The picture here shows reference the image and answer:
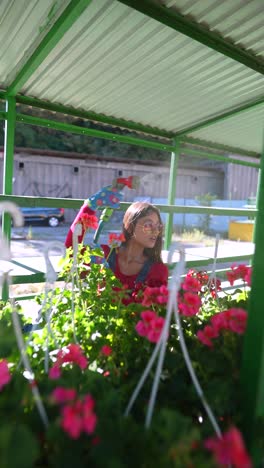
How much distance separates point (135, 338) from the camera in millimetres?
1086

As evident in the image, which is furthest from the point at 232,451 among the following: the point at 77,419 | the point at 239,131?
the point at 239,131

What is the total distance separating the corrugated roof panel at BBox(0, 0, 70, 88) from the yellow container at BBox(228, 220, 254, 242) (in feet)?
30.7

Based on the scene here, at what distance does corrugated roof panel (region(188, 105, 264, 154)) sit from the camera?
3.32 meters

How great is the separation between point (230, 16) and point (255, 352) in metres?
1.87

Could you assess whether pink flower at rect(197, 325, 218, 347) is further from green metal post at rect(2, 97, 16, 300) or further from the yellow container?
the yellow container

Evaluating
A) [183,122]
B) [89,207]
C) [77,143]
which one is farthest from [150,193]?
[89,207]

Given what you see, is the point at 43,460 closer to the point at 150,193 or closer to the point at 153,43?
the point at 153,43

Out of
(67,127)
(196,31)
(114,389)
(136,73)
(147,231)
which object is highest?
(196,31)

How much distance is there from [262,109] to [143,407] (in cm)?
299

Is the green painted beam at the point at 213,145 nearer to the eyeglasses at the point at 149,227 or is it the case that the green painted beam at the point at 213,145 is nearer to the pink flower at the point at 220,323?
the eyeglasses at the point at 149,227

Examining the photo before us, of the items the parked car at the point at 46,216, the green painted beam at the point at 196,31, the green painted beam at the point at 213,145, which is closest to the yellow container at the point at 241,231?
the green painted beam at the point at 213,145

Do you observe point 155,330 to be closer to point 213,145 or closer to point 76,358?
point 76,358

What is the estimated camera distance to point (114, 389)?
0.83 meters

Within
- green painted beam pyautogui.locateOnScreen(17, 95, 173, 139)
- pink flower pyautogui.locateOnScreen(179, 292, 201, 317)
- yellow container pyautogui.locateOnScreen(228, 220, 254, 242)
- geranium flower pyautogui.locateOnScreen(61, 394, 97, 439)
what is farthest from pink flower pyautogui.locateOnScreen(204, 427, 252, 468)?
yellow container pyautogui.locateOnScreen(228, 220, 254, 242)
